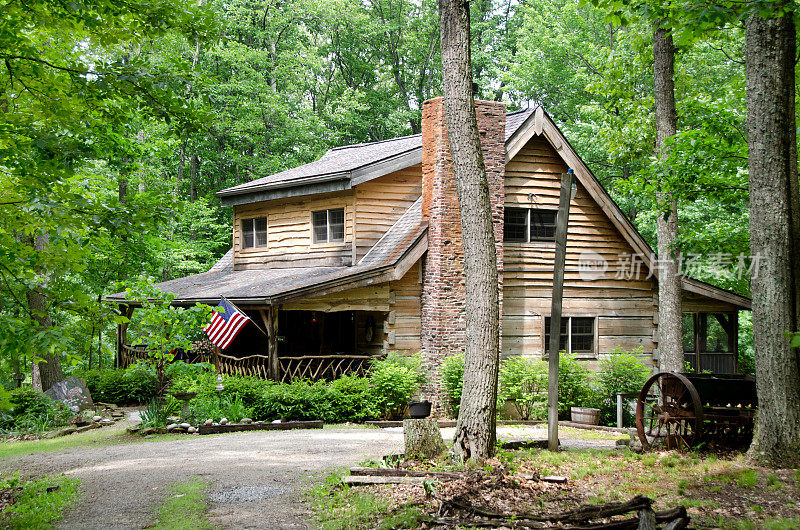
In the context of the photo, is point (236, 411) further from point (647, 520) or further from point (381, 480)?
point (647, 520)

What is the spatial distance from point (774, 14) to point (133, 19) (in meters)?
8.69

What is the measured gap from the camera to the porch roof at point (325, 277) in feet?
55.5

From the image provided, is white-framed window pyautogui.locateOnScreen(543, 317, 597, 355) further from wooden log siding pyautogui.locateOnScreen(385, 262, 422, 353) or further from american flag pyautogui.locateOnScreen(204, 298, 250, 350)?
american flag pyautogui.locateOnScreen(204, 298, 250, 350)

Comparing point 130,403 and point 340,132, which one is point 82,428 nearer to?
point 130,403

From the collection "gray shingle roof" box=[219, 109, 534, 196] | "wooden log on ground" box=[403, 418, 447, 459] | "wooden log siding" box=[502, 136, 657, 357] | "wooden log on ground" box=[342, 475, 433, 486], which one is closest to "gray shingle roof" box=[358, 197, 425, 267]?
"gray shingle roof" box=[219, 109, 534, 196]

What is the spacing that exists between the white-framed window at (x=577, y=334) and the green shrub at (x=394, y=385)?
5.06 meters

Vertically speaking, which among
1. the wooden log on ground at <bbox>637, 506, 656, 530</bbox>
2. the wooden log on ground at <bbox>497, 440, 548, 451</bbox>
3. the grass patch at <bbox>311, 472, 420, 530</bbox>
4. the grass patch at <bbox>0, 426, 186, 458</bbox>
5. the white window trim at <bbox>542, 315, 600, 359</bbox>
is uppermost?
the white window trim at <bbox>542, 315, 600, 359</bbox>

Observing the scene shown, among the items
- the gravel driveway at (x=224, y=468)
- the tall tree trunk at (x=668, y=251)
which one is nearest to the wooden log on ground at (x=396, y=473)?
the gravel driveway at (x=224, y=468)

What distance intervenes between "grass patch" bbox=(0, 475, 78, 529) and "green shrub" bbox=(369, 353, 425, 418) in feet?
26.2

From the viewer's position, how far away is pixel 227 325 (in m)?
16.6

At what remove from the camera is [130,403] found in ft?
69.9

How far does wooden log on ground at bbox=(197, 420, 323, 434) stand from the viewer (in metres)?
14.6

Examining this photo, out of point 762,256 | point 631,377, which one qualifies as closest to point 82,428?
point 631,377

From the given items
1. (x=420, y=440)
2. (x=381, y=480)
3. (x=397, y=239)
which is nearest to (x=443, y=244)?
(x=397, y=239)
